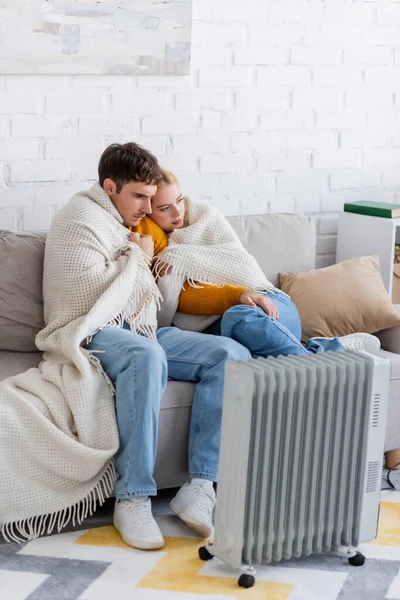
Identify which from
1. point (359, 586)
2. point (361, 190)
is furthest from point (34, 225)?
point (359, 586)

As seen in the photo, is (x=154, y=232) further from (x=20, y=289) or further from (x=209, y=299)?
(x=20, y=289)

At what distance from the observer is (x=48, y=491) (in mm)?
2586

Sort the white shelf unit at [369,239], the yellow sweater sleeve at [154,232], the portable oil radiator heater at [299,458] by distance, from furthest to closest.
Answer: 1. the white shelf unit at [369,239]
2. the yellow sweater sleeve at [154,232]
3. the portable oil radiator heater at [299,458]

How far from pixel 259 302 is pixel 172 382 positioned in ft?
1.30

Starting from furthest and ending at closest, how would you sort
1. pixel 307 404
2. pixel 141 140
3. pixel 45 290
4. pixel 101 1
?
pixel 141 140 < pixel 101 1 < pixel 45 290 < pixel 307 404

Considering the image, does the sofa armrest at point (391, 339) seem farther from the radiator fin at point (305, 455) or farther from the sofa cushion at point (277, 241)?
the radiator fin at point (305, 455)

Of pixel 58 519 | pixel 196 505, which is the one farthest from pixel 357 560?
pixel 58 519

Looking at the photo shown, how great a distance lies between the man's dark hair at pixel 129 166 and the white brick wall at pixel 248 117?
447mm

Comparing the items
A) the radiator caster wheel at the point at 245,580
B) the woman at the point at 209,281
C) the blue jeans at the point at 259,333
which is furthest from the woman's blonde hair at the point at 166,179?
the radiator caster wheel at the point at 245,580

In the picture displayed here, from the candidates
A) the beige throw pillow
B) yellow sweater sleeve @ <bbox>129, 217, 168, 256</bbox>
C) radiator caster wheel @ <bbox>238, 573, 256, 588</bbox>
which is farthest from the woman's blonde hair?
radiator caster wheel @ <bbox>238, 573, 256, 588</bbox>

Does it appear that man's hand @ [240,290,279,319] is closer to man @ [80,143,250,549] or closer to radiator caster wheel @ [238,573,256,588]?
man @ [80,143,250,549]

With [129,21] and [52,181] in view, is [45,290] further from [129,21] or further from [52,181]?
[129,21]

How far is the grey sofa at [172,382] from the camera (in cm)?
277

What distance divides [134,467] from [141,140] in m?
1.33
